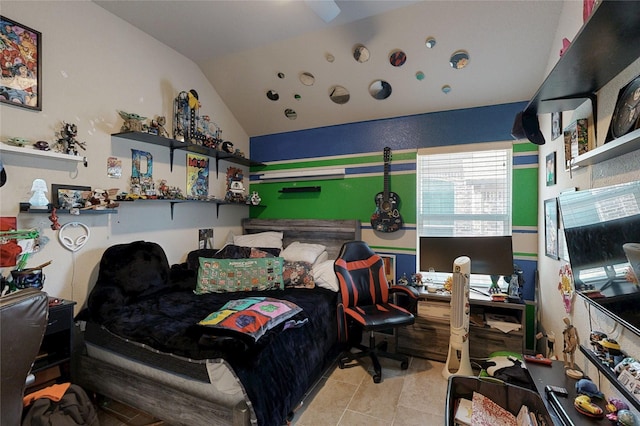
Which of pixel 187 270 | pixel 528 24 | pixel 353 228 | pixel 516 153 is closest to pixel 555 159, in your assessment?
pixel 516 153

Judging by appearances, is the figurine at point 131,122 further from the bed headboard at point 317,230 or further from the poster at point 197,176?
the bed headboard at point 317,230

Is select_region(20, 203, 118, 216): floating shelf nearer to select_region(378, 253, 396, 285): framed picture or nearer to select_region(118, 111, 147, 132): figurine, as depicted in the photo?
select_region(118, 111, 147, 132): figurine

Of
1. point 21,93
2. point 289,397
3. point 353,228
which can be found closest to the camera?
point 289,397

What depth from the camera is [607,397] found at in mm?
1295

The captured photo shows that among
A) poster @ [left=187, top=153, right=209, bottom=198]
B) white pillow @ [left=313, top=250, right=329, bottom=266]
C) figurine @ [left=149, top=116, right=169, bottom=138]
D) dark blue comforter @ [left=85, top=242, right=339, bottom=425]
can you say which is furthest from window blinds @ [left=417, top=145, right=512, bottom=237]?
figurine @ [left=149, top=116, right=169, bottom=138]

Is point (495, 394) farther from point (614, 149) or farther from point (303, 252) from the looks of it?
point (303, 252)

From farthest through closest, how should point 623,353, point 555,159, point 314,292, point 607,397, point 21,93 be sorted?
1. point 314,292
2. point 555,159
3. point 21,93
4. point 607,397
5. point 623,353

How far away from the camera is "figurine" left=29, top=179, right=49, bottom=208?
196 cm

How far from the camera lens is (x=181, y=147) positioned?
3.01 meters

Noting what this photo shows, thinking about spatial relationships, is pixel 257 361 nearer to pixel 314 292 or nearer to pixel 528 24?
pixel 314 292

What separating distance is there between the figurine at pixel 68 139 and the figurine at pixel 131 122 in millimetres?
365

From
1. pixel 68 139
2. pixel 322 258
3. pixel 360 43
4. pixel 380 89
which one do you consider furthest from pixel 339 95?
pixel 68 139

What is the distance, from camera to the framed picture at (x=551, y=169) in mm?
2174

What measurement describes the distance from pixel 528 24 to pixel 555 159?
105 cm
